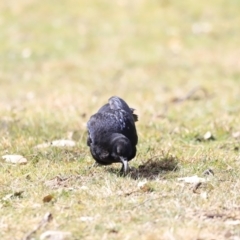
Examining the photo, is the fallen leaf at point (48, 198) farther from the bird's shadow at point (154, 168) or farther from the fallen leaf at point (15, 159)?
the fallen leaf at point (15, 159)

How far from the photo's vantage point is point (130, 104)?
9.23 meters

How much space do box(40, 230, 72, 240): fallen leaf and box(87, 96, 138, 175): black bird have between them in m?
1.09

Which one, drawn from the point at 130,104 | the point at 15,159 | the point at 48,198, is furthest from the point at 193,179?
the point at 130,104

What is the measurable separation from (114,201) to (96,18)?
1154 cm

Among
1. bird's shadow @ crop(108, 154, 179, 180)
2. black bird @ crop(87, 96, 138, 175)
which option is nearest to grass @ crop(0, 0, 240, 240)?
bird's shadow @ crop(108, 154, 179, 180)

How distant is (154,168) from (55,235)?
1.66 meters

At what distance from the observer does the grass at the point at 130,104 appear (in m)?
4.22

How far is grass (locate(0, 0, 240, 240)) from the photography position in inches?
166

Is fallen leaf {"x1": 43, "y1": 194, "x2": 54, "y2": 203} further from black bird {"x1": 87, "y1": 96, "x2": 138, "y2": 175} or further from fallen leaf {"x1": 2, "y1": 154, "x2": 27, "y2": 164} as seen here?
fallen leaf {"x1": 2, "y1": 154, "x2": 27, "y2": 164}

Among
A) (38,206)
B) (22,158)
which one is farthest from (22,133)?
(38,206)

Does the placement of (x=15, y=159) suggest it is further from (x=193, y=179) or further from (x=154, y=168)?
(x=193, y=179)

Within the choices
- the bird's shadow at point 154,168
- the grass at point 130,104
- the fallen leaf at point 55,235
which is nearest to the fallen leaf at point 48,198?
the grass at point 130,104

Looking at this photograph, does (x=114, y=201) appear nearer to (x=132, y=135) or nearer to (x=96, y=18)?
(x=132, y=135)

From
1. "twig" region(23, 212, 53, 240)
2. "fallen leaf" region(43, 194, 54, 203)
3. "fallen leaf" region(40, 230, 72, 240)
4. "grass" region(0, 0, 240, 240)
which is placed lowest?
"grass" region(0, 0, 240, 240)
